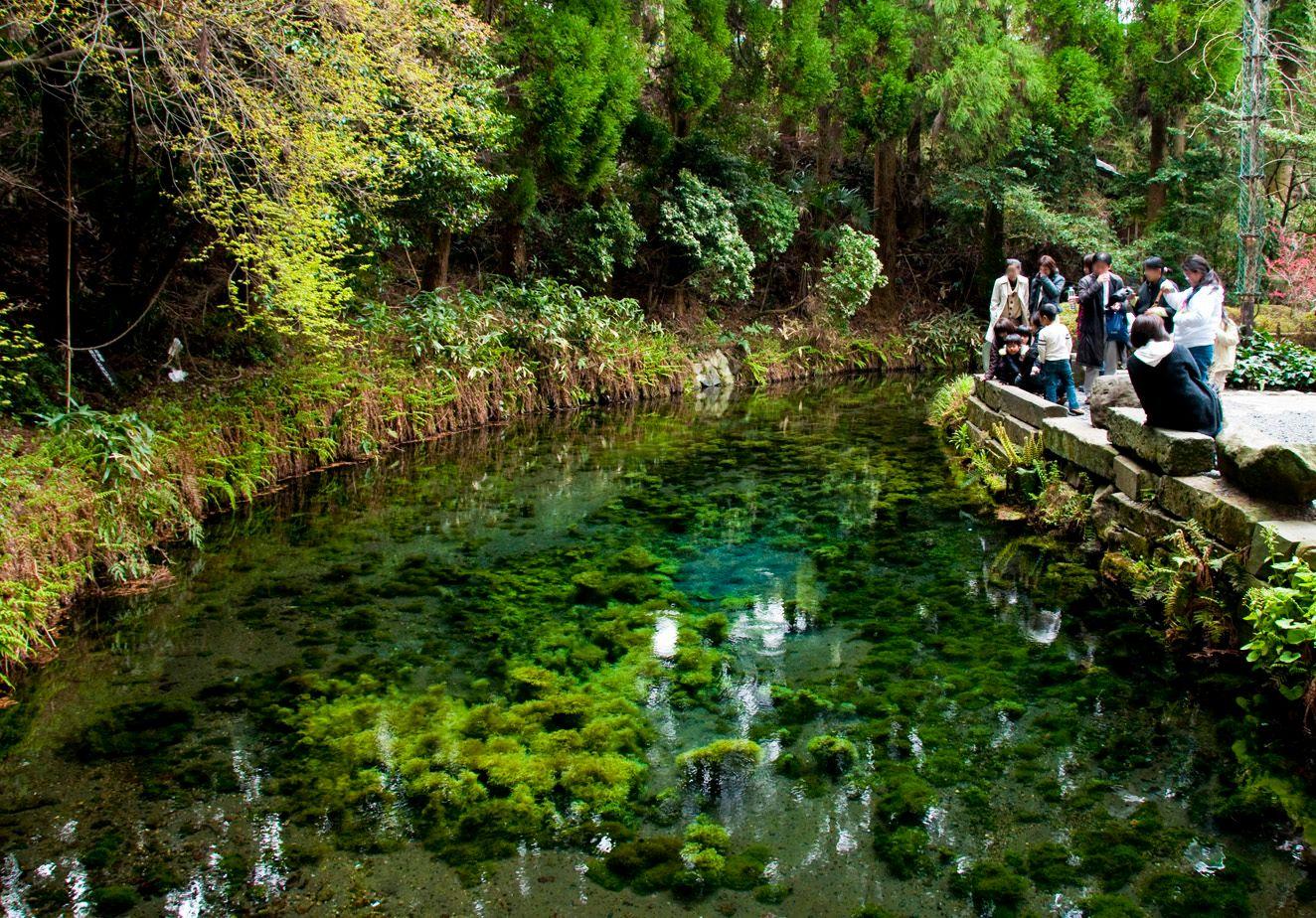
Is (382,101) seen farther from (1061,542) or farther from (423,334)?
Result: (1061,542)

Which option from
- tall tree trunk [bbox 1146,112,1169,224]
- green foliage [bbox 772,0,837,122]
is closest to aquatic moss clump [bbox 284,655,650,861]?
green foliage [bbox 772,0,837,122]

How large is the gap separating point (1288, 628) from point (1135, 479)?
2.40 meters

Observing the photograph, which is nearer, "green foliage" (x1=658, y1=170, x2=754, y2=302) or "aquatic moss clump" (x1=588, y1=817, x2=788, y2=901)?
"aquatic moss clump" (x1=588, y1=817, x2=788, y2=901)

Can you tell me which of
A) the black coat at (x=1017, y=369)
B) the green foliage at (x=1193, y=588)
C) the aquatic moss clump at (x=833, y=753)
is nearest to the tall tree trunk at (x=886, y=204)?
the black coat at (x=1017, y=369)

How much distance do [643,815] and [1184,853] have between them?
7.56 ft

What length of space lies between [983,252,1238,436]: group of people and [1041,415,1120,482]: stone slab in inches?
28.7

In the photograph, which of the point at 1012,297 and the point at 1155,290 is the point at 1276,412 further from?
the point at 1012,297

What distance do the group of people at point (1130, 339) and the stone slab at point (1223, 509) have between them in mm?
550

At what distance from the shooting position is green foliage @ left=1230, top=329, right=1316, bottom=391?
11.6m

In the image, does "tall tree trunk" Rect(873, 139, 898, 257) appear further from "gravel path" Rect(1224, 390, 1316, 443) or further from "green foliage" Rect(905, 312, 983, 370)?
"gravel path" Rect(1224, 390, 1316, 443)

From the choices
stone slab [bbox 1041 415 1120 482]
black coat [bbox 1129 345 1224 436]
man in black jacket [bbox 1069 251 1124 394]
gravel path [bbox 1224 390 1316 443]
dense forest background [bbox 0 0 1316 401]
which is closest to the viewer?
black coat [bbox 1129 345 1224 436]

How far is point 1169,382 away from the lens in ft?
21.2

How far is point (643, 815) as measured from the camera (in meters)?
4.27

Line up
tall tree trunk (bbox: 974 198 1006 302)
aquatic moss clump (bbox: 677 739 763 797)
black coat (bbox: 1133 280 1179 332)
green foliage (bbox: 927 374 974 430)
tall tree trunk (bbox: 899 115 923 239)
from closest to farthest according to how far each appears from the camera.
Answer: aquatic moss clump (bbox: 677 739 763 797) → black coat (bbox: 1133 280 1179 332) → green foliage (bbox: 927 374 974 430) → tall tree trunk (bbox: 974 198 1006 302) → tall tree trunk (bbox: 899 115 923 239)
